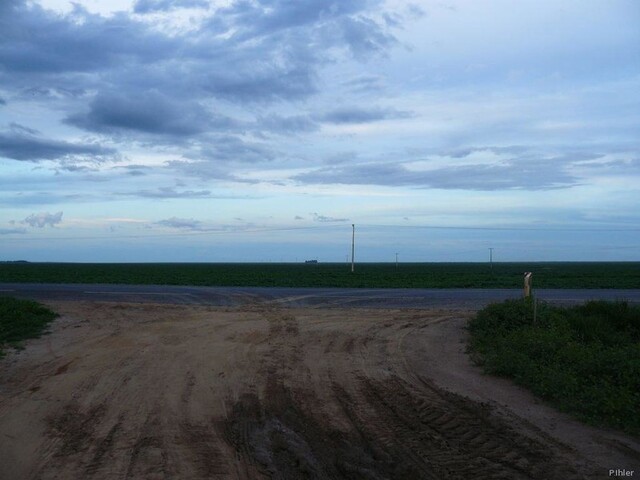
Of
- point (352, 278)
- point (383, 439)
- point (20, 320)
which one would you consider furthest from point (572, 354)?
point (352, 278)

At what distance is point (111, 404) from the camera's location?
8367 mm

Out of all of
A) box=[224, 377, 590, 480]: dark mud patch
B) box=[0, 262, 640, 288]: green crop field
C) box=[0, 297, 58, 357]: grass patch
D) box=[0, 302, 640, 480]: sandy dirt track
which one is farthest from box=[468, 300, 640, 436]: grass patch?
box=[0, 262, 640, 288]: green crop field

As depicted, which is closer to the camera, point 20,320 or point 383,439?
point 383,439

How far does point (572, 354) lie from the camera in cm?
1073

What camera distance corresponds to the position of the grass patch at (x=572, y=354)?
8.09 m

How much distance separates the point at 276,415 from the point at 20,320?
1113 cm

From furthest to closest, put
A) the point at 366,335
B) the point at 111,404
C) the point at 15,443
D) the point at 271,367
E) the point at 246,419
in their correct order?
the point at 366,335, the point at 271,367, the point at 111,404, the point at 246,419, the point at 15,443

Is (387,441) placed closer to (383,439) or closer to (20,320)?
(383,439)

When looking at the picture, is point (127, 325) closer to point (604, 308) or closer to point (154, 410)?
point (154, 410)

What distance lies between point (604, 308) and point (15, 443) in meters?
14.1

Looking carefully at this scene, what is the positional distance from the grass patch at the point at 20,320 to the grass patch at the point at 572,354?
32.1ft

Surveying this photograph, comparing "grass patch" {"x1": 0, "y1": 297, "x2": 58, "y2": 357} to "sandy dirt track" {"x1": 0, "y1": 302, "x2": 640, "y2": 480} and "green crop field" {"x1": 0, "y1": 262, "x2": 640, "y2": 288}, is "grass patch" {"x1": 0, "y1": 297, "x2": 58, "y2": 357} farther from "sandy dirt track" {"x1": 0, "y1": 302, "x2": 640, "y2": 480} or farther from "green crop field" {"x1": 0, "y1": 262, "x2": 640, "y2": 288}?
"green crop field" {"x1": 0, "y1": 262, "x2": 640, "y2": 288}

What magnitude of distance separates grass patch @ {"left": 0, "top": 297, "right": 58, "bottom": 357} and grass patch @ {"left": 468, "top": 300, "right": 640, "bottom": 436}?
9789mm

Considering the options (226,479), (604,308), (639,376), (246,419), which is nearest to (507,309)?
(604,308)
